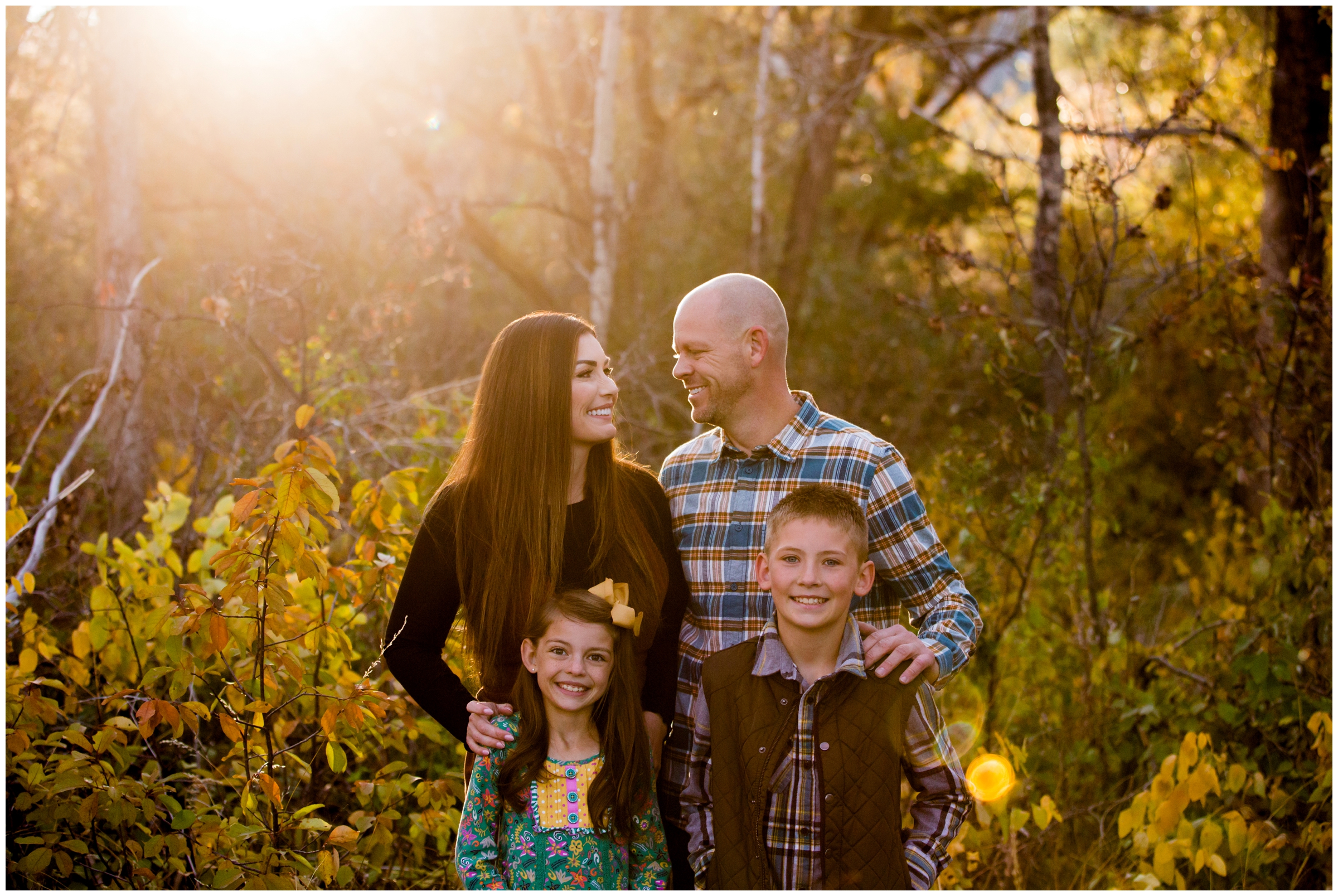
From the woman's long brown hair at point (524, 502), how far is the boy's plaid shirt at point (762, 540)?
0.17 metres

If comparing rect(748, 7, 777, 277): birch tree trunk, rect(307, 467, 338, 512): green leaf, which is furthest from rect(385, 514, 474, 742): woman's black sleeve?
rect(748, 7, 777, 277): birch tree trunk

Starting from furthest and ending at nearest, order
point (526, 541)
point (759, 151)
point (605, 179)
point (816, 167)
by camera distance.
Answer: point (816, 167) < point (759, 151) < point (605, 179) < point (526, 541)

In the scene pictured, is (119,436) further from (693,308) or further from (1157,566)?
(1157,566)

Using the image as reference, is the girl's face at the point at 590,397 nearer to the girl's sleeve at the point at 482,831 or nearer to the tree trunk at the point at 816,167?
the girl's sleeve at the point at 482,831

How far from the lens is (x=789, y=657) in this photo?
8.00 feet

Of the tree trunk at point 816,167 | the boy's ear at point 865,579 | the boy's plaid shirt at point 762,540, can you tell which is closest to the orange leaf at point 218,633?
the boy's plaid shirt at point 762,540

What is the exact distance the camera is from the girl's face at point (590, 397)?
266 cm

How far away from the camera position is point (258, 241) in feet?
31.5

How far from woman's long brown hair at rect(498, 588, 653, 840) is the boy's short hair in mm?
454

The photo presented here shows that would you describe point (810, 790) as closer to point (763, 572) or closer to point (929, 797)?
point (929, 797)

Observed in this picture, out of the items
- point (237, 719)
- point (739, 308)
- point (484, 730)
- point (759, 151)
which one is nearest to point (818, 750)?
point (484, 730)

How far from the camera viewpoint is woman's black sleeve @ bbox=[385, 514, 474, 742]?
2.60 m

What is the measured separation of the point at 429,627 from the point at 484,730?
13.3 inches

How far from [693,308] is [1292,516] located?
3356 mm
